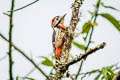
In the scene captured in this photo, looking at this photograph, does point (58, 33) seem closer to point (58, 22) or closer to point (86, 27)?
point (58, 22)

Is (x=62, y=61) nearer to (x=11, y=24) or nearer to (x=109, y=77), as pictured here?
(x=109, y=77)

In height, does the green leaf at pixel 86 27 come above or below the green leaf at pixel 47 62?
above

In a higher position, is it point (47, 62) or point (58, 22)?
point (58, 22)

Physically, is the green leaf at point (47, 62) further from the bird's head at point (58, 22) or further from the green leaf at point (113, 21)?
the bird's head at point (58, 22)

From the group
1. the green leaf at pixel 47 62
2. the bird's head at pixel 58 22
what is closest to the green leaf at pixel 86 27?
the green leaf at pixel 47 62

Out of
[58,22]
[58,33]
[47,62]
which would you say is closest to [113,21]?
[47,62]

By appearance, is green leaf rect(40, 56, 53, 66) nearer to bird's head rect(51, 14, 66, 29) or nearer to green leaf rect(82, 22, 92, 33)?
green leaf rect(82, 22, 92, 33)

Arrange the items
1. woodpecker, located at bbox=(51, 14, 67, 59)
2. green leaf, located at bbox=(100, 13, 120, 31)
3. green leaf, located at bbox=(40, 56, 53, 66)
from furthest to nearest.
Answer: woodpecker, located at bbox=(51, 14, 67, 59)
green leaf, located at bbox=(40, 56, 53, 66)
green leaf, located at bbox=(100, 13, 120, 31)

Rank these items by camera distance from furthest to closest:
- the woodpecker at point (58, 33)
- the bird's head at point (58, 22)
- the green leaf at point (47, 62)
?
the bird's head at point (58, 22) < the woodpecker at point (58, 33) < the green leaf at point (47, 62)

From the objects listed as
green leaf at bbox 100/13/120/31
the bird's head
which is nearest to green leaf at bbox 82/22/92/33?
green leaf at bbox 100/13/120/31

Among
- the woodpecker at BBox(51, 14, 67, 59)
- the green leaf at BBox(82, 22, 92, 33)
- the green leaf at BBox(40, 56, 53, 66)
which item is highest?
the woodpecker at BBox(51, 14, 67, 59)

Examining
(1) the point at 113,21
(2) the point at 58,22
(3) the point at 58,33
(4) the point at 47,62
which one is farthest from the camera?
(2) the point at 58,22

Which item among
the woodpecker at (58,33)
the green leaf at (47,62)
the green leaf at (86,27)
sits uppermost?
the woodpecker at (58,33)

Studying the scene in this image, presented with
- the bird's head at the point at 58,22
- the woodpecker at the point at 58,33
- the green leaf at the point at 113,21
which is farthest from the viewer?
the bird's head at the point at 58,22
